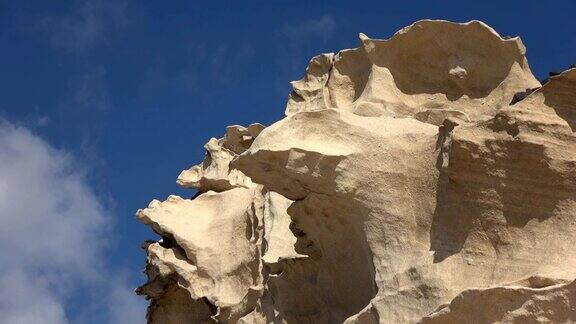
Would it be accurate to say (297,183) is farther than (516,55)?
No

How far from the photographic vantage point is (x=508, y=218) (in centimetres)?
820

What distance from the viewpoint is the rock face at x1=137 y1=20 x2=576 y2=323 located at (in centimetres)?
802

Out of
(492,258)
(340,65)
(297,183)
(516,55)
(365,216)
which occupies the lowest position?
(492,258)

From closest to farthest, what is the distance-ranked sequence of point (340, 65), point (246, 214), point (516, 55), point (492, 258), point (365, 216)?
1. point (492, 258)
2. point (365, 216)
3. point (516, 55)
4. point (340, 65)
5. point (246, 214)

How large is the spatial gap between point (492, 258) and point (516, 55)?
2.42 metres

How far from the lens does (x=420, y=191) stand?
863cm

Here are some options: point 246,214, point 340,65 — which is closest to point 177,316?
point 246,214

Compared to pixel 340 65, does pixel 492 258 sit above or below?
below

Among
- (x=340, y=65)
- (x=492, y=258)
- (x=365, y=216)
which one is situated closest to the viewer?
(x=492, y=258)

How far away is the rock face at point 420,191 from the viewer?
26.3 feet

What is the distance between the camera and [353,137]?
8992 mm

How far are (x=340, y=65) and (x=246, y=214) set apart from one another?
2.19m

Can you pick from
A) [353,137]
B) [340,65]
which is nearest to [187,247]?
[340,65]

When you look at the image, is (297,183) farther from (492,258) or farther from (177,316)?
(177,316)
